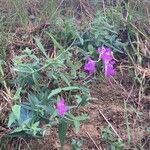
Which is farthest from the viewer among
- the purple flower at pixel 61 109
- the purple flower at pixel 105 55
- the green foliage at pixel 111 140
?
the purple flower at pixel 105 55

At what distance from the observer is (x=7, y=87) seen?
1.81 m

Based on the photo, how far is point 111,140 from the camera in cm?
171

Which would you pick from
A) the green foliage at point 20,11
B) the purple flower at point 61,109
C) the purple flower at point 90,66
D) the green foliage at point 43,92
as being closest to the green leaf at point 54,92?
the green foliage at point 43,92

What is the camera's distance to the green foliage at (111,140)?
1.68 metres

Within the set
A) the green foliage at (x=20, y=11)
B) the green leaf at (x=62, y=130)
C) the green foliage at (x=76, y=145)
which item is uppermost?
the green foliage at (x=20, y=11)

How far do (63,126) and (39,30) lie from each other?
28.7 inches

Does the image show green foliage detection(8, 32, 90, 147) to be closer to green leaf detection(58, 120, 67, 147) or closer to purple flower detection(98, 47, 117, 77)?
green leaf detection(58, 120, 67, 147)

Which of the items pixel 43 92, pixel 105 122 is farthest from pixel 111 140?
pixel 43 92

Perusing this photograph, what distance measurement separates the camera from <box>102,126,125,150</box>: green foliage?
66.1 inches

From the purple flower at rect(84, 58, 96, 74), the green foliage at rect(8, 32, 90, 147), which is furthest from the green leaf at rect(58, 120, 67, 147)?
the purple flower at rect(84, 58, 96, 74)

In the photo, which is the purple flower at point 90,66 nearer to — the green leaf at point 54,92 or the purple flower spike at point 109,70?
the purple flower spike at point 109,70

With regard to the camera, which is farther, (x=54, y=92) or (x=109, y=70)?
(x=109, y=70)

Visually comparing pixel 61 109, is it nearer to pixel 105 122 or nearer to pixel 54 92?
pixel 54 92

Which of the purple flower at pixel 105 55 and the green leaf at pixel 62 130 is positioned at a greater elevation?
the purple flower at pixel 105 55
